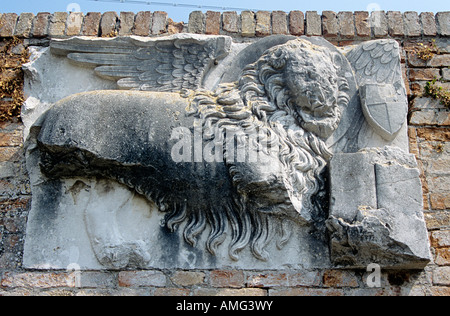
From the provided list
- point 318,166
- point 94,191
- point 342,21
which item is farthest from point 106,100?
point 342,21

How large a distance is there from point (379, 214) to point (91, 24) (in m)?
2.65

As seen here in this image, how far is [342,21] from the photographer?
4945 millimetres

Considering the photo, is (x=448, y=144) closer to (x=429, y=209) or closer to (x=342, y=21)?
(x=429, y=209)

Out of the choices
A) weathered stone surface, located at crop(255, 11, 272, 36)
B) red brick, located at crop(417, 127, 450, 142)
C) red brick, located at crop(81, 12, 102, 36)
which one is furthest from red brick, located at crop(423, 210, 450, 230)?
red brick, located at crop(81, 12, 102, 36)

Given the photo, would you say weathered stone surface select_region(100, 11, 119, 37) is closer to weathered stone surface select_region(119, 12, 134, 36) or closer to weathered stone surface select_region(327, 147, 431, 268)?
weathered stone surface select_region(119, 12, 134, 36)

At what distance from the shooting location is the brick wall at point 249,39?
13.2 feet

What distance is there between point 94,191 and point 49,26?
151 cm

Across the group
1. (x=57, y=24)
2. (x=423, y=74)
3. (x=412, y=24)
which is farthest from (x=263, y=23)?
Answer: (x=57, y=24)

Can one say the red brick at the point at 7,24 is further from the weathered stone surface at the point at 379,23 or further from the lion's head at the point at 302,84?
the weathered stone surface at the point at 379,23

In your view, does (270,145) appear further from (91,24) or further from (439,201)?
(91,24)

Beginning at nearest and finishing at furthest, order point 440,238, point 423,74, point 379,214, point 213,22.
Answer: point 379,214
point 440,238
point 423,74
point 213,22

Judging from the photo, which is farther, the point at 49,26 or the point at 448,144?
the point at 49,26

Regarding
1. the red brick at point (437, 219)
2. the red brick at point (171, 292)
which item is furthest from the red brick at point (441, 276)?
the red brick at point (171, 292)

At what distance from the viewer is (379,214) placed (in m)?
3.88
